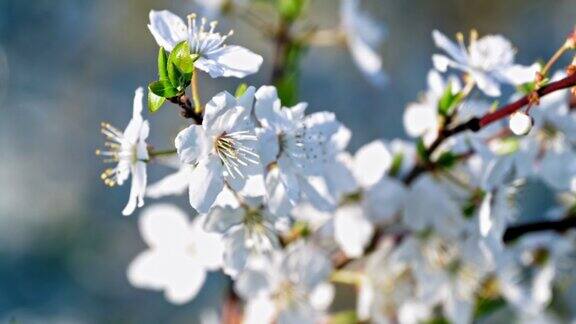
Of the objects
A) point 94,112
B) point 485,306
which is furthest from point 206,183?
point 94,112

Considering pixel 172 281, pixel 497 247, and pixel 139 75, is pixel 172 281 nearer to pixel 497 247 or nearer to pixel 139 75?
pixel 497 247

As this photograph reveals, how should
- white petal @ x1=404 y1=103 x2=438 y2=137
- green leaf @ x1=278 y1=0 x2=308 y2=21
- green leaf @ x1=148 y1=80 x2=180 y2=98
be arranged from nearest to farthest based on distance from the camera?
green leaf @ x1=148 y1=80 x2=180 y2=98
white petal @ x1=404 y1=103 x2=438 y2=137
green leaf @ x1=278 y1=0 x2=308 y2=21

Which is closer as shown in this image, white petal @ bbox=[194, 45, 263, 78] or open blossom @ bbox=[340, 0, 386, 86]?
white petal @ bbox=[194, 45, 263, 78]

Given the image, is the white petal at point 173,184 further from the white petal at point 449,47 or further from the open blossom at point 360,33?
the open blossom at point 360,33

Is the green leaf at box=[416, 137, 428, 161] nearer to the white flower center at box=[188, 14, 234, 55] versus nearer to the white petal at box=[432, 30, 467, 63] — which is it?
the white petal at box=[432, 30, 467, 63]

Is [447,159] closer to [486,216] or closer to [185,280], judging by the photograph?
[486,216]

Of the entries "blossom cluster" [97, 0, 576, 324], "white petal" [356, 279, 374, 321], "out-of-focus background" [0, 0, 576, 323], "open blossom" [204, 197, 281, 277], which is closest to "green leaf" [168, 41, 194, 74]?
"blossom cluster" [97, 0, 576, 324]
